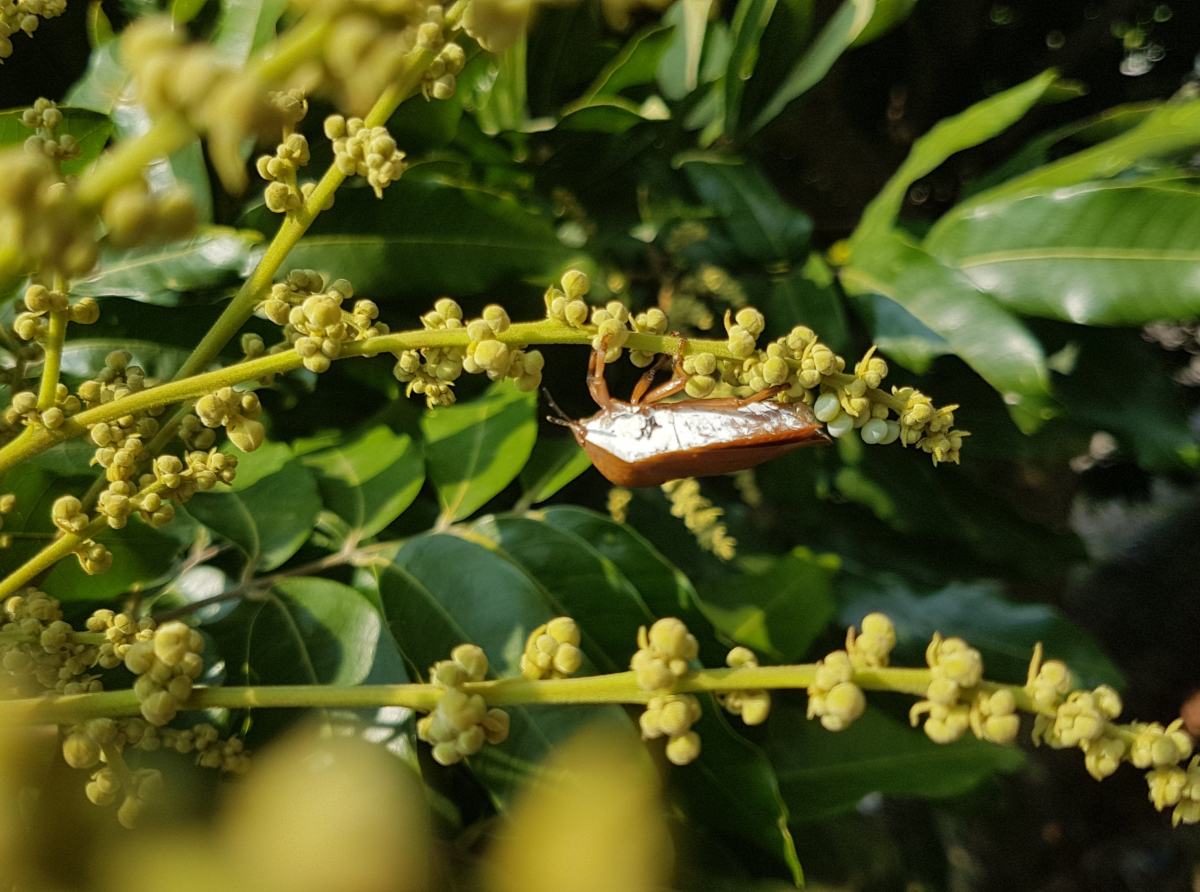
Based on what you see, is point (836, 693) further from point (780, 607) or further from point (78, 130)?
point (78, 130)

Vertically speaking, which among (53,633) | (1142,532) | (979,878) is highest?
(53,633)

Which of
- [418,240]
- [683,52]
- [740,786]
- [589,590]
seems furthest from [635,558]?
[683,52]

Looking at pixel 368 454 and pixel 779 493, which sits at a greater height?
pixel 368 454

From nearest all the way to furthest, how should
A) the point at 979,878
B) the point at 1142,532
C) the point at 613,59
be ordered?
the point at 613,59, the point at 979,878, the point at 1142,532

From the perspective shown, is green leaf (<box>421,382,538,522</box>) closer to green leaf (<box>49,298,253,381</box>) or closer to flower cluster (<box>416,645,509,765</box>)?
Answer: green leaf (<box>49,298,253,381</box>)

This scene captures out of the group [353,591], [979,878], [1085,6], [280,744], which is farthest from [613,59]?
[979,878]

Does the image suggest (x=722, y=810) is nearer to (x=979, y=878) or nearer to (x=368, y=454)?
(x=368, y=454)
